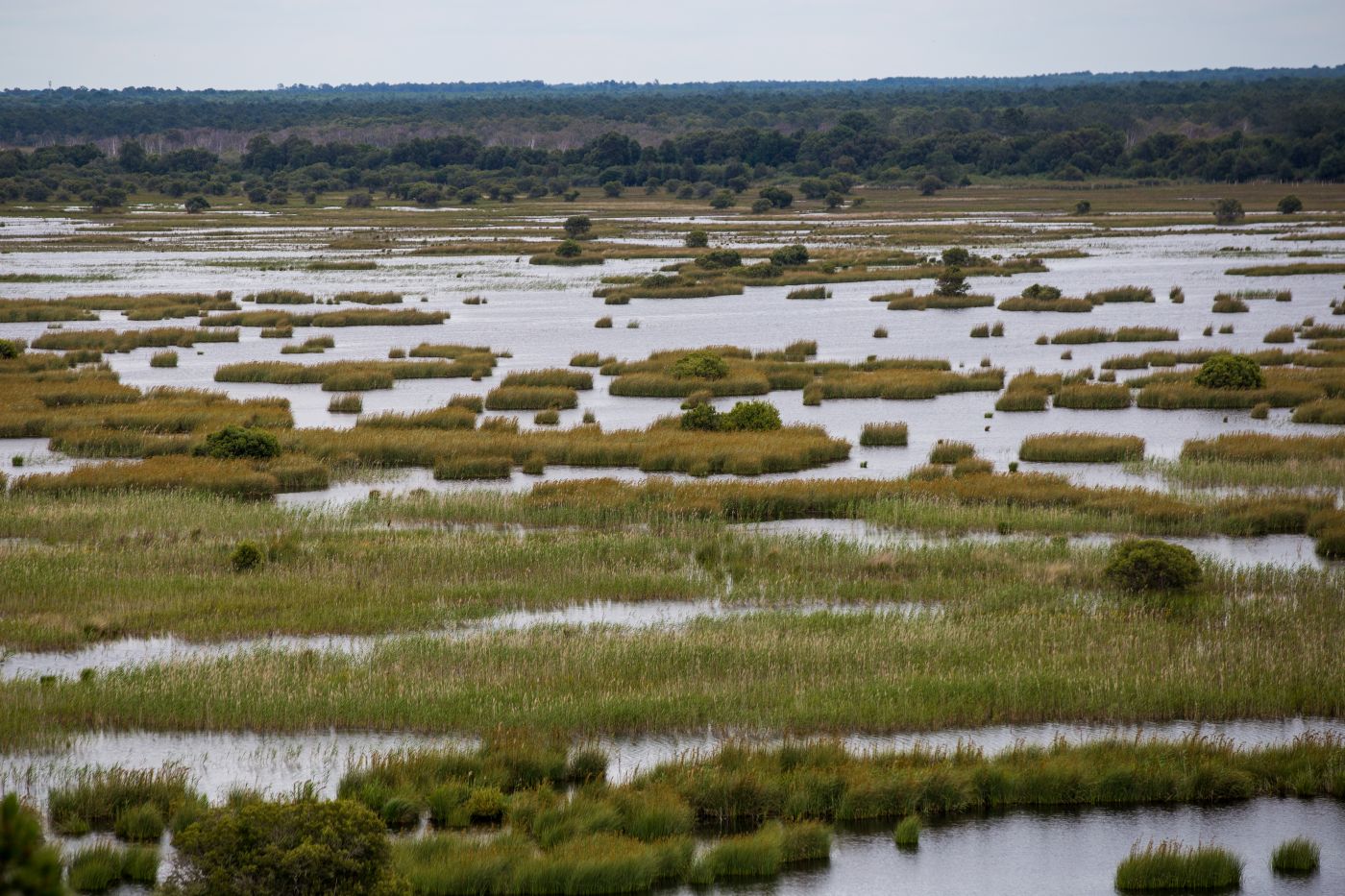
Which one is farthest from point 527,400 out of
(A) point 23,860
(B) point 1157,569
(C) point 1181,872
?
(A) point 23,860

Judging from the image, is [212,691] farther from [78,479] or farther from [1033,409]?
[1033,409]

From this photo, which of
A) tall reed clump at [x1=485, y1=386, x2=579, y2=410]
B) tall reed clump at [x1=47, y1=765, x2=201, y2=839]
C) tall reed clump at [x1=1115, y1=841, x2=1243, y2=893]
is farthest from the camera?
tall reed clump at [x1=485, y1=386, x2=579, y2=410]

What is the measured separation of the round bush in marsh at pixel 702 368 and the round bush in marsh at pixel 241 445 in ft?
51.0

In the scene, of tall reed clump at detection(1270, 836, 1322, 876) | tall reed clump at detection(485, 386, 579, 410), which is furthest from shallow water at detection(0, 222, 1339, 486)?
tall reed clump at detection(1270, 836, 1322, 876)

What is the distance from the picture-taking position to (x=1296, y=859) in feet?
47.1

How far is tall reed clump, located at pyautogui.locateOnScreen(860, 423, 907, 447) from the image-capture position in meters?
36.4

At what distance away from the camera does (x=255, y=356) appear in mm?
53156

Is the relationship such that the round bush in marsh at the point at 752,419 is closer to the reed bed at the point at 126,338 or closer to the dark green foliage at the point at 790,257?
the reed bed at the point at 126,338

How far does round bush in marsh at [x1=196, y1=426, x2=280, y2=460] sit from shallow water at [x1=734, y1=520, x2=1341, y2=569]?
1224 cm

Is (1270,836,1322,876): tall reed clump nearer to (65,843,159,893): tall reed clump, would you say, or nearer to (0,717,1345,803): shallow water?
(0,717,1345,803): shallow water

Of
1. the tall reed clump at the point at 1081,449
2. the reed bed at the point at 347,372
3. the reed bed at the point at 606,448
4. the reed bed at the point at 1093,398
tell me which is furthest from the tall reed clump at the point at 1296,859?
the reed bed at the point at 347,372

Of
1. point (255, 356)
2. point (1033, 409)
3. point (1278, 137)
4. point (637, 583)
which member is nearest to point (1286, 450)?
point (1033, 409)

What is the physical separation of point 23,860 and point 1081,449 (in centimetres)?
3077

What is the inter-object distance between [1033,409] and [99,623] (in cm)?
2808
